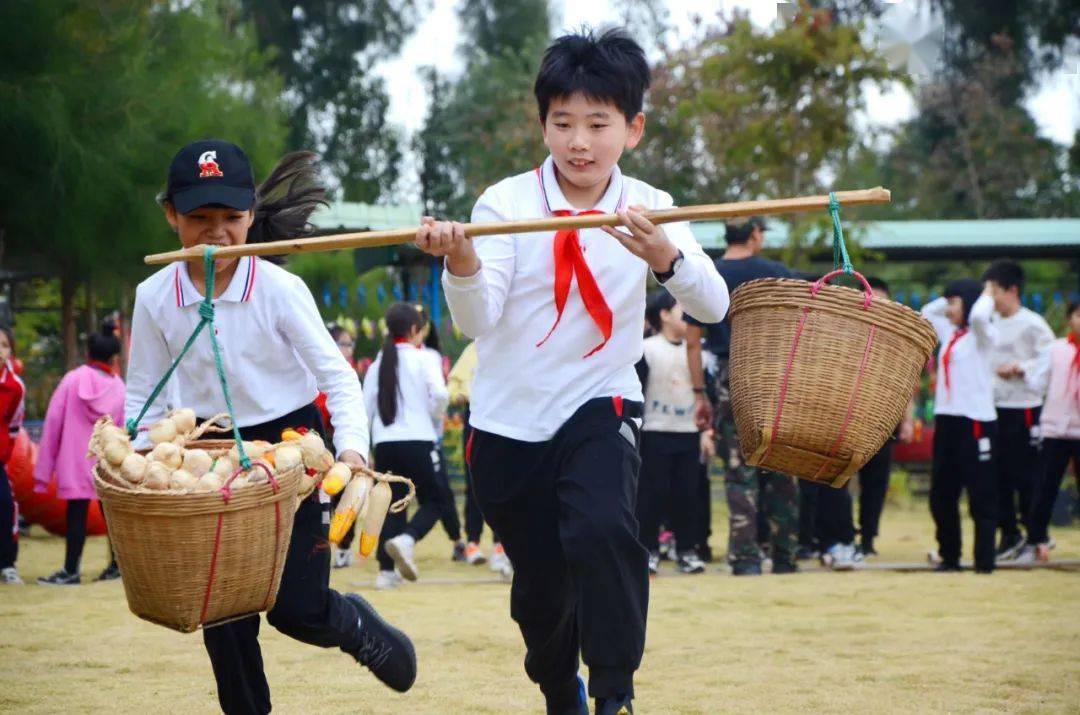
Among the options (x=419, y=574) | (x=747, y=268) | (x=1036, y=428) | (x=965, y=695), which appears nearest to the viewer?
(x=965, y=695)

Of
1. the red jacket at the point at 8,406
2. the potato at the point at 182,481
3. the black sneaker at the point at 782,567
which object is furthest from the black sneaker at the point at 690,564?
the potato at the point at 182,481

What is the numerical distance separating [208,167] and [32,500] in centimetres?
903

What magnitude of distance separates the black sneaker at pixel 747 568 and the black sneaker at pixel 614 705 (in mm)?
6126

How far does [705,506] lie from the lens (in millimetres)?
11445

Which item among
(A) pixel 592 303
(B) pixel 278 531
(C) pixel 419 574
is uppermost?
(A) pixel 592 303

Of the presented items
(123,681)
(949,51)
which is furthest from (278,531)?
(949,51)

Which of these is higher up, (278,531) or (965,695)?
(278,531)

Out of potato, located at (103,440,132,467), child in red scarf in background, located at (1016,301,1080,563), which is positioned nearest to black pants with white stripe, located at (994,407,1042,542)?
child in red scarf in background, located at (1016,301,1080,563)

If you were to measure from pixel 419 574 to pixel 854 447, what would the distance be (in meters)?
6.84

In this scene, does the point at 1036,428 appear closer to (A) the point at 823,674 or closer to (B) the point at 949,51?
(A) the point at 823,674

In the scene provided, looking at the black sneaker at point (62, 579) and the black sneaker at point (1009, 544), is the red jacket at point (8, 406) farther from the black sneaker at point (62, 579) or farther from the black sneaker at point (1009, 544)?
the black sneaker at point (1009, 544)

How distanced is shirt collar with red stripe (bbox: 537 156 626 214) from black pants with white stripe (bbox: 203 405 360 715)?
42.2 inches

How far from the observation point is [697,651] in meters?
7.18

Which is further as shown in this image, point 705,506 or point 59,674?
point 705,506
